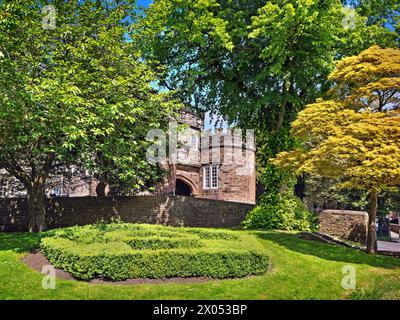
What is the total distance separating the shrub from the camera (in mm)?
22734

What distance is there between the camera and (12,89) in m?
13.4

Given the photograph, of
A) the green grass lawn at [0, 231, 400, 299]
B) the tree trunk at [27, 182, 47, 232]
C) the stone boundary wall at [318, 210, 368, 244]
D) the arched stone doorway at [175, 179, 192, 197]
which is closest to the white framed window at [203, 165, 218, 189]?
the arched stone doorway at [175, 179, 192, 197]

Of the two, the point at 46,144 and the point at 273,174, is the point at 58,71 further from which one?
the point at 273,174

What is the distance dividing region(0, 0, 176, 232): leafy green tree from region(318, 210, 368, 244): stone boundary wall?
1218 centimetres

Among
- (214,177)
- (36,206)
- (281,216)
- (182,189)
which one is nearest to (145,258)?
(36,206)

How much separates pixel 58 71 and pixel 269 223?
14959 millimetres

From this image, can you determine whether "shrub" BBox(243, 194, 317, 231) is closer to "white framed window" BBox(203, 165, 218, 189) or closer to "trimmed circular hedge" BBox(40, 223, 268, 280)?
"trimmed circular hedge" BBox(40, 223, 268, 280)

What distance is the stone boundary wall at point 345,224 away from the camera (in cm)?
2264

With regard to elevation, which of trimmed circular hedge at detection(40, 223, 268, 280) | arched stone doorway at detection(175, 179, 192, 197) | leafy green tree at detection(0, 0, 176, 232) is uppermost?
leafy green tree at detection(0, 0, 176, 232)

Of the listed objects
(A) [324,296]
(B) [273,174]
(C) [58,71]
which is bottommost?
(A) [324,296]

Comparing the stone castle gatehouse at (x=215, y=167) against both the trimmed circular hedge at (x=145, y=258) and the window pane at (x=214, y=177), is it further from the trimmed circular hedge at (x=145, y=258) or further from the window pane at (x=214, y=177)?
the trimmed circular hedge at (x=145, y=258)

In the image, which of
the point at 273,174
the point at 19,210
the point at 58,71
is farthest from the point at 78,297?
the point at 19,210

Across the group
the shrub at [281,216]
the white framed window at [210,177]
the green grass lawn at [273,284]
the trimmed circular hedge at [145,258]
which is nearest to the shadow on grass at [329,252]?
the green grass lawn at [273,284]

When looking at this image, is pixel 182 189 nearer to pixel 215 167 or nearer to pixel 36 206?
pixel 215 167
